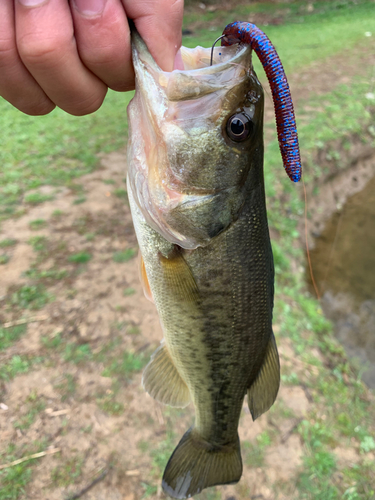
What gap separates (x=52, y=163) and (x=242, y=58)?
215 inches

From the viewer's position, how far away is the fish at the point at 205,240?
1139 millimetres

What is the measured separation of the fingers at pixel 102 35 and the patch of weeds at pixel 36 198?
4.29 meters

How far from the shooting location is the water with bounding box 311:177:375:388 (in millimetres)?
4398

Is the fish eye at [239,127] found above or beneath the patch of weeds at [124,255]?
above

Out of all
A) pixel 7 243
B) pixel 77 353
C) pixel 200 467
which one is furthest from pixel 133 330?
pixel 7 243

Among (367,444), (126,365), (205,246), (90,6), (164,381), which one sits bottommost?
(367,444)

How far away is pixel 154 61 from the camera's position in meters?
1.03

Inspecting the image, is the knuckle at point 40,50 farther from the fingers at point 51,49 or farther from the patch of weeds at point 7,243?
the patch of weeds at point 7,243

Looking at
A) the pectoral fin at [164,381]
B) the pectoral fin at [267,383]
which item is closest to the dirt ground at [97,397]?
the pectoral fin at [164,381]

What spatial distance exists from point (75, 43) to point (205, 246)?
0.78 meters

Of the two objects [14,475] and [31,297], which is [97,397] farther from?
[31,297]

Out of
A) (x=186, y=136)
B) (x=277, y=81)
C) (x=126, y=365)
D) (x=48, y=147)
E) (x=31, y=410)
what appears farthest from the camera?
(x=48, y=147)

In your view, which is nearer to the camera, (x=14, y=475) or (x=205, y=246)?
(x=205, y=246)

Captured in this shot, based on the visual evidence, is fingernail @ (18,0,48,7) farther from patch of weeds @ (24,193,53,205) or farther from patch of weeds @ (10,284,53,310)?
patch of weeds @ (24,193,53,205)
